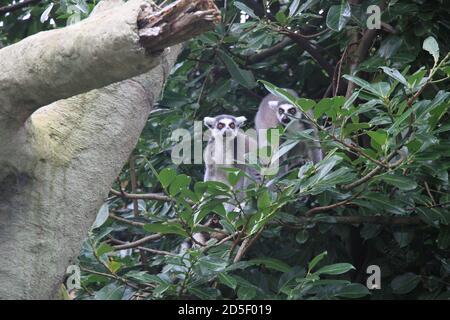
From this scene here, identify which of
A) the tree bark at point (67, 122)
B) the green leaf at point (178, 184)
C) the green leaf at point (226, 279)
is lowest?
the green leaf at point (226, 279)

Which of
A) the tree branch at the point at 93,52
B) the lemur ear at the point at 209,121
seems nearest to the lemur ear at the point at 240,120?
the lemur ear at the point at 209,121

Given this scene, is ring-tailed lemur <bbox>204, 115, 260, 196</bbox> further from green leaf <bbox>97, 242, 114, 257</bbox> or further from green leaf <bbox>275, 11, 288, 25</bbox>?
green leaf <bbox>97, 242, 114, 257</bbox>

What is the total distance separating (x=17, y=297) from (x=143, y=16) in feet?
2.99

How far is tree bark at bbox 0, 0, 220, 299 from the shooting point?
5.42 ft

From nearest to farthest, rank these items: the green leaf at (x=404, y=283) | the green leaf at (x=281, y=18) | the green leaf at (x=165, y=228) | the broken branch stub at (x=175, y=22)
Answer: the broken branch stub at (x=175, y=22), the green leaf at (x=165, y=228), the green leaf at (x=404, y=283), the green leaf at (x=281, y=18)

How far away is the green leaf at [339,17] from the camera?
11.6 feet

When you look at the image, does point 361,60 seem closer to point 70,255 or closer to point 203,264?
point 203,264

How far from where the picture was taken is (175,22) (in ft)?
Answer: 5.28

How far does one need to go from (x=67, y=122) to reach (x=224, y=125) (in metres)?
2.16

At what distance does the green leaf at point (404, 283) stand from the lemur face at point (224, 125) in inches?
56.2

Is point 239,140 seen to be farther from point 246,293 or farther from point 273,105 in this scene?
point 246,293

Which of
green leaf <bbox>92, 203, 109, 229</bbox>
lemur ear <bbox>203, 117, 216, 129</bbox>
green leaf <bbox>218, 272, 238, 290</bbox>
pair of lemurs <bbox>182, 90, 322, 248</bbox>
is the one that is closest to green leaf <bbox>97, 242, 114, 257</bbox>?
green leaf <bbox>92, 203, 109, 229</bbox>

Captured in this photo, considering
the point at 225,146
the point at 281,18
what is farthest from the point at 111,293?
the point at 225,146

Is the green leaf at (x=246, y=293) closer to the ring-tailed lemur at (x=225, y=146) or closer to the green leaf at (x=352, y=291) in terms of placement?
the green leaf at (x=352, y=291)
